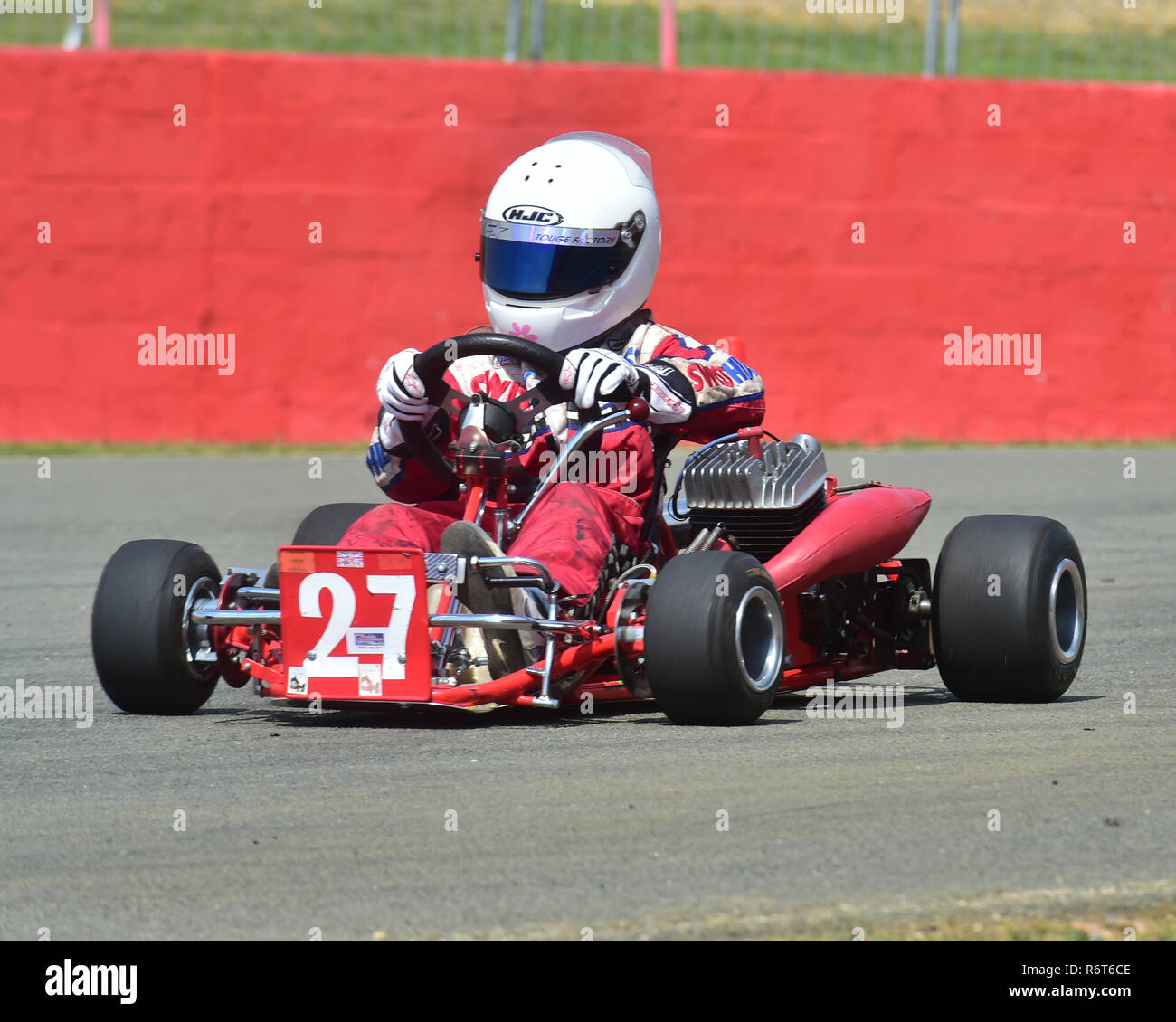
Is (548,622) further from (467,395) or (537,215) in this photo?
(537,215)

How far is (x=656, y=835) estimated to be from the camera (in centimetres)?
378

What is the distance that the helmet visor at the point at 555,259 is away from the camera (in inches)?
219

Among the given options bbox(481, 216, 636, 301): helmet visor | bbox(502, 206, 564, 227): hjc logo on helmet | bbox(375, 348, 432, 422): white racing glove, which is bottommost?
bbox(375, 348, 432, 422): white racing glove

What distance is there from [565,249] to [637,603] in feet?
3.70

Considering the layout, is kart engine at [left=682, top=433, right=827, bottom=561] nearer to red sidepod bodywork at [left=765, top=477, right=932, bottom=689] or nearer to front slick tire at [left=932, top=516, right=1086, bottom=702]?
red sidepod bodywork at [left=765, top=477, right=932, bottom=689]

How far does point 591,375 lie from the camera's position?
5020 millimetres

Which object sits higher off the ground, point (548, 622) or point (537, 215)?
point (537, 215)

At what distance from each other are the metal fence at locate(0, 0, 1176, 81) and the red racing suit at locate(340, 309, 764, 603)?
8426 mm

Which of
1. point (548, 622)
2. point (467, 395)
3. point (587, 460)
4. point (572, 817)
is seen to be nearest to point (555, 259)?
point (467, 395)

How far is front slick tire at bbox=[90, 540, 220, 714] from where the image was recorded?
16.6ft

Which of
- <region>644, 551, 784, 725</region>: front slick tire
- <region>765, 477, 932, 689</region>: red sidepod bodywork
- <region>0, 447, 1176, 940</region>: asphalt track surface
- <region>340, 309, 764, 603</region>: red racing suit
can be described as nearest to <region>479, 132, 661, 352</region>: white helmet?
<region>340, 309, 764, 603</region>: red racing suit

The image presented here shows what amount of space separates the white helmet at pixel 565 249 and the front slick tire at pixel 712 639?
100 cm

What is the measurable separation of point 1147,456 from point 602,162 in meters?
8.39
